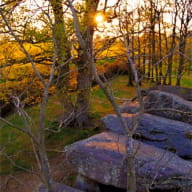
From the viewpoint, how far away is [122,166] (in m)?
5.99

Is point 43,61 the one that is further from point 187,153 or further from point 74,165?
point 187,153

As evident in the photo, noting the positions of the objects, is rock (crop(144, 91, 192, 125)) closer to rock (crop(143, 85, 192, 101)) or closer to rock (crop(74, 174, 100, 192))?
rock (crop(143, 85, 192, 101))

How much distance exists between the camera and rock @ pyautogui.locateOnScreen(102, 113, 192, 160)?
24.4 feet

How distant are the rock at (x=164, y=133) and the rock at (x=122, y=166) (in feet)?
2.47

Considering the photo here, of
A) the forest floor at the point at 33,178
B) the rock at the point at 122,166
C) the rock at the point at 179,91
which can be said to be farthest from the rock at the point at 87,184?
the rock at the point at 179,91

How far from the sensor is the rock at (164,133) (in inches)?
293

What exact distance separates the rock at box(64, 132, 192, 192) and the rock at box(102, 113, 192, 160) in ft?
2.47

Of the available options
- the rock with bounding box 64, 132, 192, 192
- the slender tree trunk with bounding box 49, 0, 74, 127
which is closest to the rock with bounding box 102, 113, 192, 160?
the rock with bounding box 64, 132, 192, 192

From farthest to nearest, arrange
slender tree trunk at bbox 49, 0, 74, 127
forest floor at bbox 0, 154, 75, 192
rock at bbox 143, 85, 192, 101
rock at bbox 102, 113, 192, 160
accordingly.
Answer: rock at bbox 143, 85, 192, 101 → slender tree trunk at bbox 49, 0, 74, 127 → forest floor at bbox 0, 154, 75, 192 → rock at bbox 102, 113, 192, 160

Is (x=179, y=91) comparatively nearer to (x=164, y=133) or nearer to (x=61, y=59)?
(x=164, y=133)

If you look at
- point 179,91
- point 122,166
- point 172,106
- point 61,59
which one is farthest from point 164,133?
point 179,91

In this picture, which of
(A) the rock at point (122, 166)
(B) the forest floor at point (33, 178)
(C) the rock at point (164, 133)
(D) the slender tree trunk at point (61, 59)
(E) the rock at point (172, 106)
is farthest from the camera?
(E) the rock at point (172, 106)

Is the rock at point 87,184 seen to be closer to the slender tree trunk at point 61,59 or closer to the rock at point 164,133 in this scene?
the rock at point 164,133

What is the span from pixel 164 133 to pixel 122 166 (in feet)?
7.54
